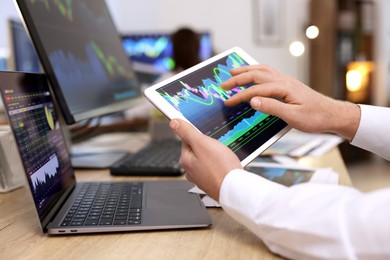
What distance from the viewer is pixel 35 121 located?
2.44 feet

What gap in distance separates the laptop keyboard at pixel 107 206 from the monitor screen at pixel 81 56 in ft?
0.62

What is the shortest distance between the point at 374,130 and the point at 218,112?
37 cm

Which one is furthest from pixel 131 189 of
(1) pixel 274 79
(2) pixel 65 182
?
(1) pixel 274 79

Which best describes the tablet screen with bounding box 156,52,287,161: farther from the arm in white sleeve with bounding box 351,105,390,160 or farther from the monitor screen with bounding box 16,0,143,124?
the monitor screen with bounding box 16,0,143,124

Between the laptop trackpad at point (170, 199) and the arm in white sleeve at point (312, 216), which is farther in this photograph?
the laptop trackpad at point (170, 199)

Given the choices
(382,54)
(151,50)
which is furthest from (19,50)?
(382,54)

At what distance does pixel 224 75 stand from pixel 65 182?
14.9 inches

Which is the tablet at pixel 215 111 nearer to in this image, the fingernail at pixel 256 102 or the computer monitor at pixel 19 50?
the fingernail at pixel 256 102

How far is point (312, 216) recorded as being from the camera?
0.53 m

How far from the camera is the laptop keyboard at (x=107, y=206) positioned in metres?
0.68

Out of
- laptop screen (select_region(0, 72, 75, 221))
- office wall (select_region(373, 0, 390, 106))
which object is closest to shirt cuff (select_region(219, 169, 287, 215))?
laptop screen (select_region(0, 72, 75, 221))

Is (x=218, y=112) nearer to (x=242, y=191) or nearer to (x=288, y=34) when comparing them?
(x=242, y=191)

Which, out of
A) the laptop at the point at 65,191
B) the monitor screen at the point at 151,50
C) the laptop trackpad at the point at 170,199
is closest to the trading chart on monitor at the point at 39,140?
the laptop at the point at 65,191

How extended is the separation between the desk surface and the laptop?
0.05 feet
